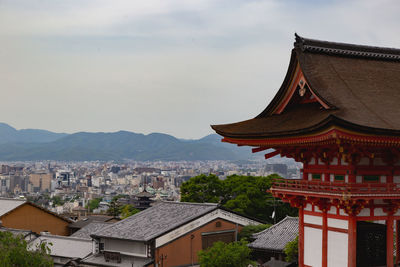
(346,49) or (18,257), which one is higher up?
(346,49)

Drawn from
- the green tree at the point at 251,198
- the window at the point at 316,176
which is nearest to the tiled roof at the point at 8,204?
the green tree at the point at 251,198

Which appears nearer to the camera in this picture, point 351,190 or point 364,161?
point 351,190

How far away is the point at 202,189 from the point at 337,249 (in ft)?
119

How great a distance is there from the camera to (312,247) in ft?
62.2

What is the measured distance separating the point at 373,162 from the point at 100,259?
21.9m

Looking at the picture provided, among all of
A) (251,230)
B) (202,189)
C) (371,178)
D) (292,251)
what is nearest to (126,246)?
(251,230)

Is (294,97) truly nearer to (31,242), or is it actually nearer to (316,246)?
(316,246)

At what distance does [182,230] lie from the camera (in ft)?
113

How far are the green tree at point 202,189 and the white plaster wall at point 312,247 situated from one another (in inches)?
1323

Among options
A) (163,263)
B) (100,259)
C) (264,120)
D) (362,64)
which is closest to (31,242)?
(100,259)

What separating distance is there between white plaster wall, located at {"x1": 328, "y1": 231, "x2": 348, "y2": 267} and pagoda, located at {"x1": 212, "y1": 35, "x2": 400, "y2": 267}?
0.10ft

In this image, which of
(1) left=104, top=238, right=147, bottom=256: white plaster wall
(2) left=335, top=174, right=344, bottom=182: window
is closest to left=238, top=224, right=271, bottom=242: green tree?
(1) left=104, top=238, right=147, bottom=256: white plaster wall

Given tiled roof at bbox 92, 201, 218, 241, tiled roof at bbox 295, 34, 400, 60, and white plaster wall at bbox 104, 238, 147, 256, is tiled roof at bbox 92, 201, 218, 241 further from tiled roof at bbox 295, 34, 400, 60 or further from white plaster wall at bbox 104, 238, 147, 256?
tiled roof at bbox 295, 34, 400, 60

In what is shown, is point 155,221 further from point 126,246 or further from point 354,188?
point 354,188
